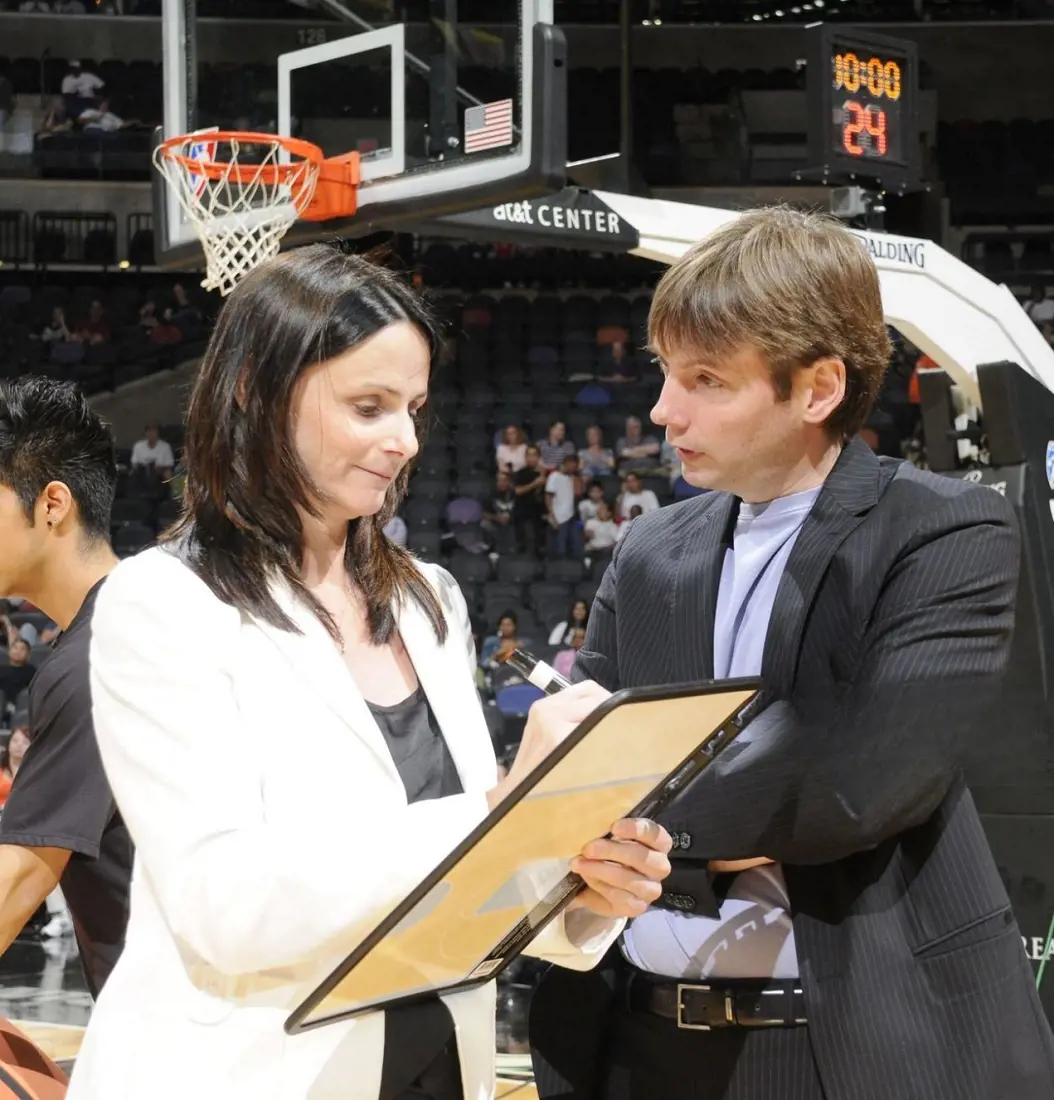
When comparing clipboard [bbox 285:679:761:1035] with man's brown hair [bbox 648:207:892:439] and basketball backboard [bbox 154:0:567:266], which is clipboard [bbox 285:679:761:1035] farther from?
basketball backboard [bbox 154:0:567:266]

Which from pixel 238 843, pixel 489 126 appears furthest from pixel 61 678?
pixel 489 126

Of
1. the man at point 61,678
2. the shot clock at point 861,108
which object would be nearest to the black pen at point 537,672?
the man at point 61,678

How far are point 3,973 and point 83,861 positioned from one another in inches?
234

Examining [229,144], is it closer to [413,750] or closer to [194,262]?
[194,262]

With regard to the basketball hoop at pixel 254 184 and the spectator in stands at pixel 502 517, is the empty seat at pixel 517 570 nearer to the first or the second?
the spectator in stands at pixel 502 517

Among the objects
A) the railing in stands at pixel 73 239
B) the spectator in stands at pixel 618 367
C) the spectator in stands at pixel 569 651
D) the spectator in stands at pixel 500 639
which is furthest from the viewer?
the railing in stands at pixel 73 239

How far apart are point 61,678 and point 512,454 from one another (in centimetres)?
1065

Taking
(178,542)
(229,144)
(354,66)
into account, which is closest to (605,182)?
(354,66)

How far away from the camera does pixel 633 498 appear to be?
11781mm

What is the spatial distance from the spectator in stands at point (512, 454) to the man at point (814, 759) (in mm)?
10857

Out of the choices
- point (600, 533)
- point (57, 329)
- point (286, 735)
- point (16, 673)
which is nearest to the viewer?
point (286, 735)

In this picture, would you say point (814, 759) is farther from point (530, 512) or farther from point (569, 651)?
point (530, 512)

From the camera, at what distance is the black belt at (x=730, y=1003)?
168cm

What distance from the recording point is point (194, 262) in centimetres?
570
